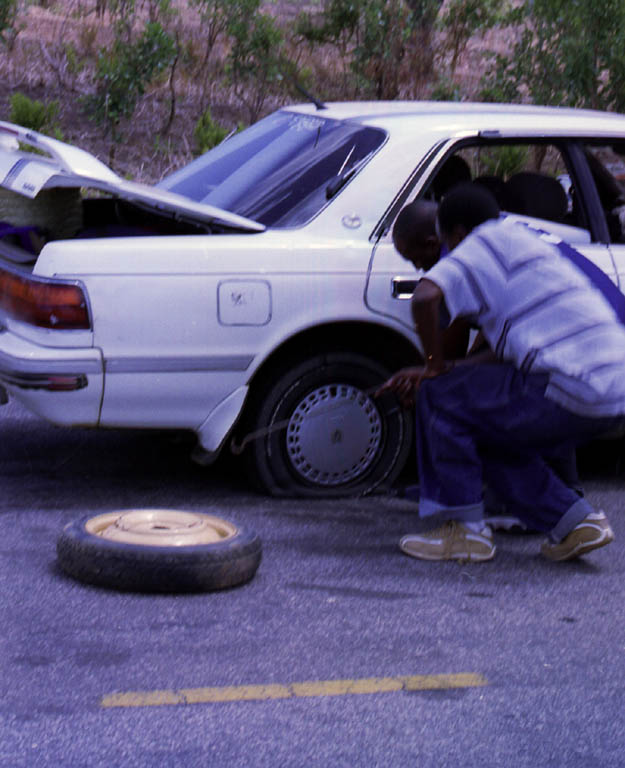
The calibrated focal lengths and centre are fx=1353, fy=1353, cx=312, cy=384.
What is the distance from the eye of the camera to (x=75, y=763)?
3369 mm

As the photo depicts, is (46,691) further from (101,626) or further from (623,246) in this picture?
(623,246)

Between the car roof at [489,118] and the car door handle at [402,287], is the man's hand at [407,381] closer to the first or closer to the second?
the car door handle at [402,287]

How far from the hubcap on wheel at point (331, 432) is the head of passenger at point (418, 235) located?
29.2 inches

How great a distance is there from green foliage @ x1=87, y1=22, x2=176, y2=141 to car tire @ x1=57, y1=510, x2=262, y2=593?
1123 centimetres

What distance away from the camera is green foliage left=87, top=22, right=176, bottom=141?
15.3 meters

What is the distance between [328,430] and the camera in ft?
18.6

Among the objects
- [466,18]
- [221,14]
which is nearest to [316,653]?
[221,14]

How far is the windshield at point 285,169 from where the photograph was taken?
562 cm

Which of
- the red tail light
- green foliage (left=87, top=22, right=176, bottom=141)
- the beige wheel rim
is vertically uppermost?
green foliage (left=87, top=22, right=176, bottom=141)

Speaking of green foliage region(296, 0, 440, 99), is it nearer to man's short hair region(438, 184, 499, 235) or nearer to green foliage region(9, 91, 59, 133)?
green foliage region(9, 91, 59, 133)

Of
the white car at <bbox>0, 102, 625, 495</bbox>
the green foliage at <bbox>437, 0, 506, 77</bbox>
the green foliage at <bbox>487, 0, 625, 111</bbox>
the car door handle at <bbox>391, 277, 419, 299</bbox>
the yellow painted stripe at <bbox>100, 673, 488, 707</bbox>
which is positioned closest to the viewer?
the yellow painted stripe at <bbox>100, 673, 488, 707</bbox>

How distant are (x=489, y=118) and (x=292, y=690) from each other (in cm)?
289

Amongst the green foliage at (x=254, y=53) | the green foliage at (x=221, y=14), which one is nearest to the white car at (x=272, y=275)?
the green foliage at (x=254, y=53)

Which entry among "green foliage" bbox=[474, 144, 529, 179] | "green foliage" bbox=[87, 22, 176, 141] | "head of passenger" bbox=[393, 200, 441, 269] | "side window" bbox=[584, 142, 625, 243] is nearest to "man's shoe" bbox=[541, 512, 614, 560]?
"head of passenger" bbox=[393, 200, 441, 269]
